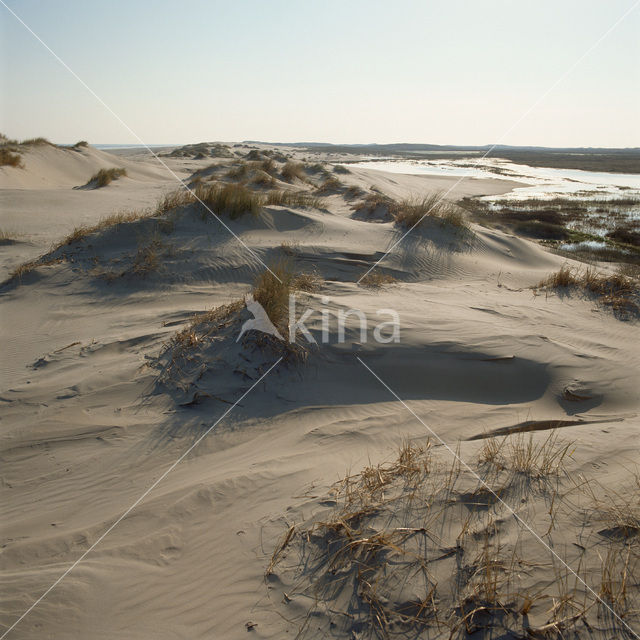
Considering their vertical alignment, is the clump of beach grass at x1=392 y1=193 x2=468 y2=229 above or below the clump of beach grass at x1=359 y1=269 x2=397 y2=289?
above

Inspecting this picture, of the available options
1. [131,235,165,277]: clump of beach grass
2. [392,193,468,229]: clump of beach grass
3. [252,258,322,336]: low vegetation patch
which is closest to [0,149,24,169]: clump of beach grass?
[131,235,165,277]: clump of beach grass

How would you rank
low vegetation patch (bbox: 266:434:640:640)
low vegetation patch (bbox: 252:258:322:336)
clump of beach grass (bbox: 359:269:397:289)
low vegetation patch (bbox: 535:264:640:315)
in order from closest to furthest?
low vegetation patch (bbox: 266:434:640:640) < low vegetation patch (bbox: 252:258:322:336) < low vegetation patch (bbox: 535:264:640:315) < clump of beach grass (bbox: 359:269:397:289)

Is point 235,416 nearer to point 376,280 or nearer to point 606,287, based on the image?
point 376,280

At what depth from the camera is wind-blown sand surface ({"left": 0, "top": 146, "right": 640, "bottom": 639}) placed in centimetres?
193

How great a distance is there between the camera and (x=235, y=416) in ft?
11.2

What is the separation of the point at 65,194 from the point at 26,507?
11412 mm

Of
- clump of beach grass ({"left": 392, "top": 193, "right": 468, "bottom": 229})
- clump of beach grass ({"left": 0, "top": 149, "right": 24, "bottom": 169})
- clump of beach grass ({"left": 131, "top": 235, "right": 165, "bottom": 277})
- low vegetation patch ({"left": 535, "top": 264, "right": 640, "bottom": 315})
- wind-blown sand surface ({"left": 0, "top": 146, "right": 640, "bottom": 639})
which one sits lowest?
wind-blown sand surface ({"left": 0, "top": 146, "right": 640, "bottom": 639})

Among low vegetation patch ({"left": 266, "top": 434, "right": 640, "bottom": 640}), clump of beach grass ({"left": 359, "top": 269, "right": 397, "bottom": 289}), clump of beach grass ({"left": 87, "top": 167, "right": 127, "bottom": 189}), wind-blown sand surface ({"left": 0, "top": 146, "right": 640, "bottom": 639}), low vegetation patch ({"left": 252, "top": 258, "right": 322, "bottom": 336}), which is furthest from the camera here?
clump of beach grass ({"left": 87, "top": 167, "right": 127, "bottom": 189})

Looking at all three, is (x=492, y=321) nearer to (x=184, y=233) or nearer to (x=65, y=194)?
(x=184, y=233)

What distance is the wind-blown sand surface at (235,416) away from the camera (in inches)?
75.9

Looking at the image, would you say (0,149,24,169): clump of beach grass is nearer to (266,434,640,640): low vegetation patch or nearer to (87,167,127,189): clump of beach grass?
(87,167,127,189): clump of beach grass

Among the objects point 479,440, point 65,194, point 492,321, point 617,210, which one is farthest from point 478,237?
point 617,210

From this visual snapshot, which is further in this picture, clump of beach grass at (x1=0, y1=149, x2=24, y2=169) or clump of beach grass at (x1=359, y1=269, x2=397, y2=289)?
clump of beach grass at (x1=0, y1=149, x2=24, y2=169)

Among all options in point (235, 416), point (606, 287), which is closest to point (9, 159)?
point (235, 416)
